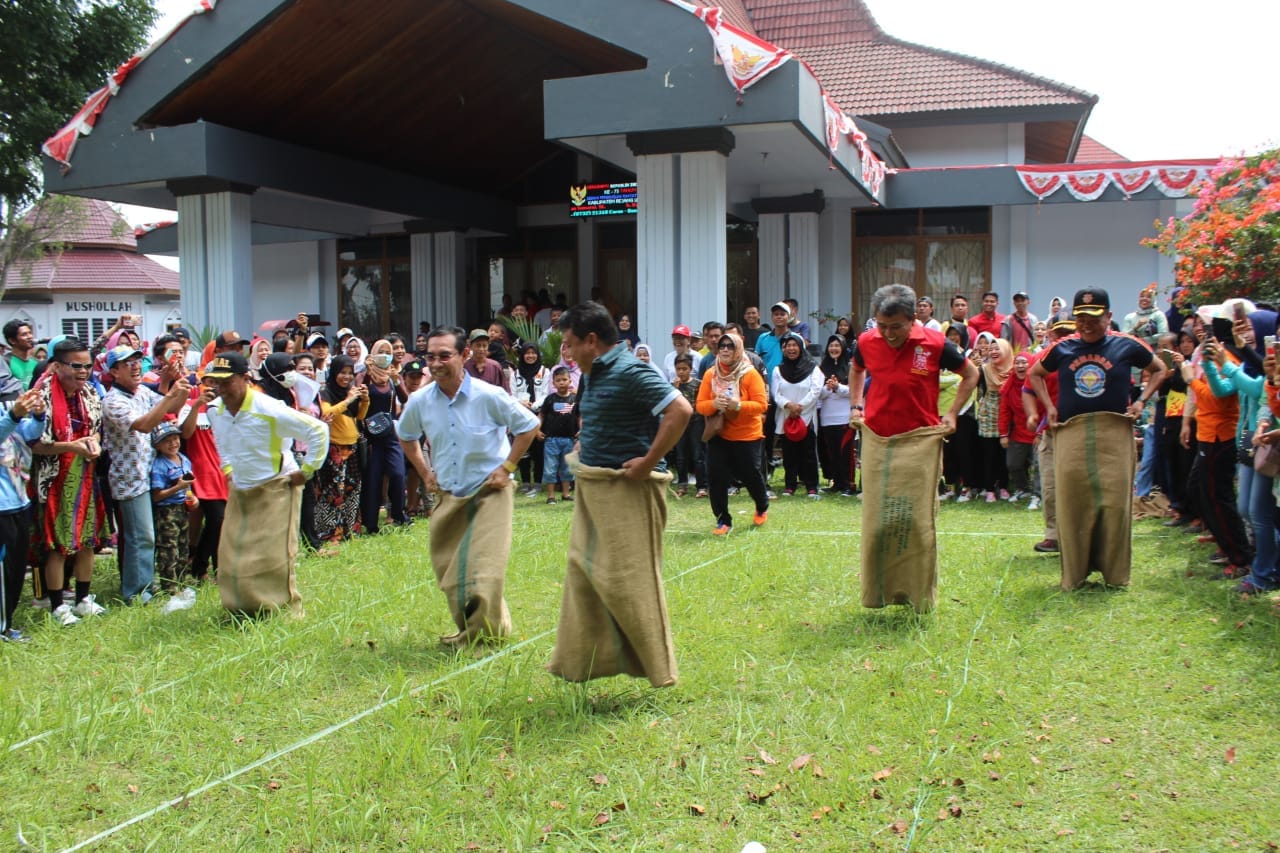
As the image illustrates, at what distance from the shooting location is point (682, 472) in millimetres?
12812

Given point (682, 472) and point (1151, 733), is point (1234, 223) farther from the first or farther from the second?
point (682, 472)

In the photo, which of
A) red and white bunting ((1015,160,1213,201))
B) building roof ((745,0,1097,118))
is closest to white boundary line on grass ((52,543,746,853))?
red and white bunting ((1015,160,1213,201))

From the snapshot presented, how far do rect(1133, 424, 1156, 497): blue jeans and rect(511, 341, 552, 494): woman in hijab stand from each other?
6.59 m

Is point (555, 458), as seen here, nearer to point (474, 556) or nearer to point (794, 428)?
point (794, 428)

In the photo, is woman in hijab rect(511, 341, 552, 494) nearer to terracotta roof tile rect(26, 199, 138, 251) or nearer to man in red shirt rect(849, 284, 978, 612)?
man in red shirt rect(849, 284, 978, 612)

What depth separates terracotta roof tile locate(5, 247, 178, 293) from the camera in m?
38.7

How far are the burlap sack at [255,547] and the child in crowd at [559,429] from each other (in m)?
5.74

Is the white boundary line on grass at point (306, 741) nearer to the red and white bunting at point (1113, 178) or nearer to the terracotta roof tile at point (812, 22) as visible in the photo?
the red and white bunting at point (1113, 178)

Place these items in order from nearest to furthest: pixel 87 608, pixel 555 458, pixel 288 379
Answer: pixel 87 608
pixel 288 379
pixel 555 458

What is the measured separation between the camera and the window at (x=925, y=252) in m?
19.4

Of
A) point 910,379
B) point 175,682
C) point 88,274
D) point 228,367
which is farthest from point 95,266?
point 910,379

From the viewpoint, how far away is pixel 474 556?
5.84 m

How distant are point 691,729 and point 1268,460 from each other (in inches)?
155

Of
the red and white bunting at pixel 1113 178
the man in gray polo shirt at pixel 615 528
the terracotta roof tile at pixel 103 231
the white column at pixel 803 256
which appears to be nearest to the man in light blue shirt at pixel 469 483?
the man in gray polo shirt at pixel 615 528
